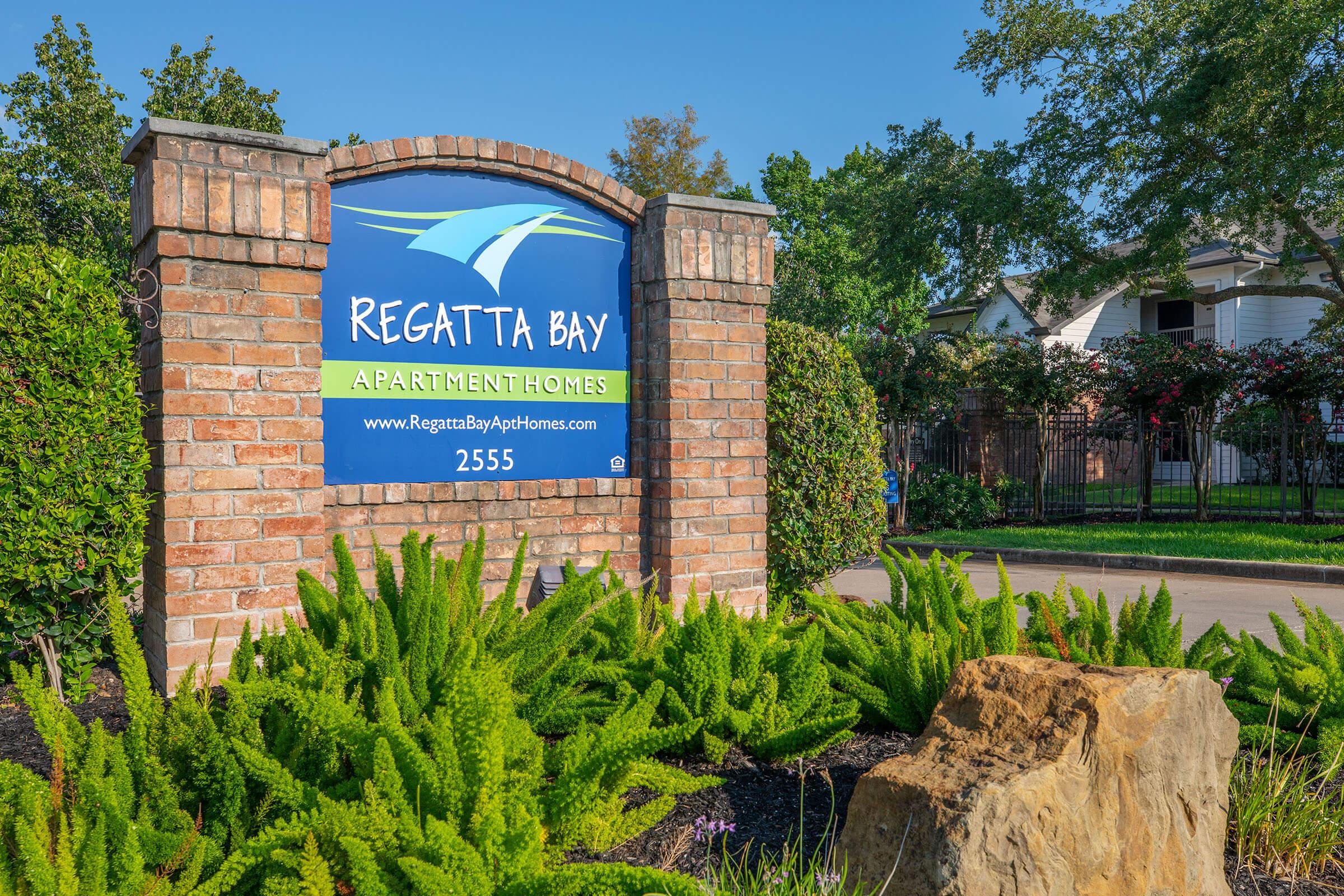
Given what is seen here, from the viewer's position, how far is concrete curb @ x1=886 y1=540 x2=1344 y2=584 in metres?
10.2

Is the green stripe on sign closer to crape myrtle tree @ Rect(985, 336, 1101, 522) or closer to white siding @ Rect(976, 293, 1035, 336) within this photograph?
crape myrtle tree @ Rect(985, 336, 1101, 522)

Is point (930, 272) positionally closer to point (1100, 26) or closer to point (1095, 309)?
point (1100, 26)

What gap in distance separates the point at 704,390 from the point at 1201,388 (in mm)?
14619

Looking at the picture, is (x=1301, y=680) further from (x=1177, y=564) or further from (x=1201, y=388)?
(x=1201, y=388)

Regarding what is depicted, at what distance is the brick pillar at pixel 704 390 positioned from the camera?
5.26 m

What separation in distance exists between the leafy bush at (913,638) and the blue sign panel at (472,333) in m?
1.83

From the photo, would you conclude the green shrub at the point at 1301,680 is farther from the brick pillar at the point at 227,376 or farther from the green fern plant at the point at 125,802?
the brick pillar at the point at 227,376

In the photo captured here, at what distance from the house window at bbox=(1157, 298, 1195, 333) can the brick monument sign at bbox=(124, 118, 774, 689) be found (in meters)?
26.9

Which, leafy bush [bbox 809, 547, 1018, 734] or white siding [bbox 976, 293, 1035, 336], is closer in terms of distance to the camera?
leafy bush [bbox 809, 547, 1018, 734]

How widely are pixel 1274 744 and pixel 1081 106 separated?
1553cm

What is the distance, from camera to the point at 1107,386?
17.4 meters

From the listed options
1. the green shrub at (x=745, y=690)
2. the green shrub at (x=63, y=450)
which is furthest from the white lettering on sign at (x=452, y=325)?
the green shrub at (x=745, y=690)

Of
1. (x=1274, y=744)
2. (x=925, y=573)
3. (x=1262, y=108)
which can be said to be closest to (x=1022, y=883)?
(x=1274, y=744)

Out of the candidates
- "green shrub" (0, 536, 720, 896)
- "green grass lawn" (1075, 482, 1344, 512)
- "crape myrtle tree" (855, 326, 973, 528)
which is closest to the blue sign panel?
"green shrub" (0, 536, 720, 896)
